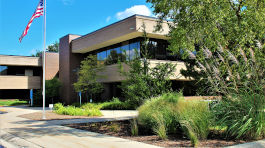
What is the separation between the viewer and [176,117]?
8.48 metres

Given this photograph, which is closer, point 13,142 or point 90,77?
point 13,142

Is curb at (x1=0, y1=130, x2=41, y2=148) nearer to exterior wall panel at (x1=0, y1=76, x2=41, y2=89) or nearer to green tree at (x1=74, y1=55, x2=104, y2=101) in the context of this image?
green tree at (x1=74, y1=55, x2=104, y2=101)

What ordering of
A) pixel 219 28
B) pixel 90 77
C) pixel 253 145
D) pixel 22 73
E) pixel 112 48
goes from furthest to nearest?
pixel 22 73
pixel 112 48
pixel 90 77
pixel 219 28
pixel 253 145

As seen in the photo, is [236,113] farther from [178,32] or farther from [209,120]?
[178,32]

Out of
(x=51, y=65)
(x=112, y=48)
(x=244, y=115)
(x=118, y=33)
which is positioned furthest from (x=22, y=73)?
(x=244, y=115)

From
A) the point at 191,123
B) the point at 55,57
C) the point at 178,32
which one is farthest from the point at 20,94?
the point at 191,123

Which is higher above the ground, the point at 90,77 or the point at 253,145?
the point at 90,77

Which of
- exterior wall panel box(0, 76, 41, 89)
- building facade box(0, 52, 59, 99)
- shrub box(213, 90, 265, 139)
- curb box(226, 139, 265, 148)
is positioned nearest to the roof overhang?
Result: building facade box(0, 52, 59, 99)

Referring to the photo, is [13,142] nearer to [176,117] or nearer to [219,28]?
[176,117]

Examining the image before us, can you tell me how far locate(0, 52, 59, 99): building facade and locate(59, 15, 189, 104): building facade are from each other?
6.26 meters

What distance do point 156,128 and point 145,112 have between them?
775mm

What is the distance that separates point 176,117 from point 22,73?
38816 mm

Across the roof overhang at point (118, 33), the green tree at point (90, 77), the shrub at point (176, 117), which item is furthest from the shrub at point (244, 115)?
the green tree at point (90, 77)

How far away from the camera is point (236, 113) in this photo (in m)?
7.36
